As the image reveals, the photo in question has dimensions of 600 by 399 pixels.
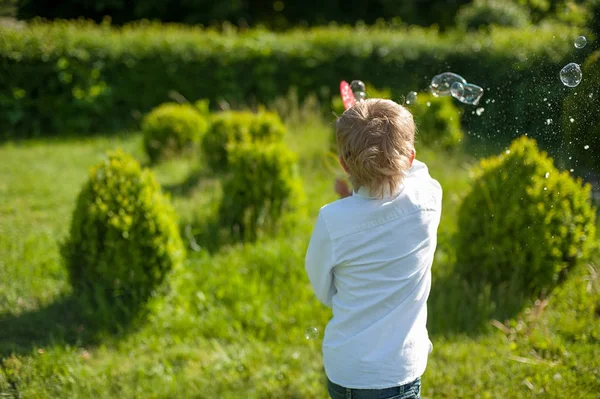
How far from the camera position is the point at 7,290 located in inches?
155

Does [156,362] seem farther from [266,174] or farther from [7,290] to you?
[266,174]

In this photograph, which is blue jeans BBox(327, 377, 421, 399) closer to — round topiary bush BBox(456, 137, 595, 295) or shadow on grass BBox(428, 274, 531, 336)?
shadow on grass BBox(428, 274, 531, 336)

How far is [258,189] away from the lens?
5066 mm

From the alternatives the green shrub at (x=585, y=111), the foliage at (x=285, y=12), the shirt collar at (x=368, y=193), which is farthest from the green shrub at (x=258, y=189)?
the foliage at (x=285, y=12)

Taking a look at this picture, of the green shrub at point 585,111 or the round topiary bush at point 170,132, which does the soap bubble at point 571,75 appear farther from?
the round topiary bush at point 170,132

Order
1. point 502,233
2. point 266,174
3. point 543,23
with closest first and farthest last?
point 502,233 < point 266,174 < point 543,23

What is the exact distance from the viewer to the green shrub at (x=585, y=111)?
9.20 ft

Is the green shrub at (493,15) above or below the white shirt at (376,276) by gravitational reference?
above

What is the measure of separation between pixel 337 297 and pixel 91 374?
179 centimetres

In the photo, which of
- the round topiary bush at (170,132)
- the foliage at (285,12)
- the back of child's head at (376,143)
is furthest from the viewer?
the foliage at (285,12)

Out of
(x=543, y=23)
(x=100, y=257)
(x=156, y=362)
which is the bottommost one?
(x=156, y=362)

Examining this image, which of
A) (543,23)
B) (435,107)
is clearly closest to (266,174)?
(543,23)

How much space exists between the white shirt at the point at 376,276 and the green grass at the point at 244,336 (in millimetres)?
1273

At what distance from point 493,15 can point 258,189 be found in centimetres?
1006
